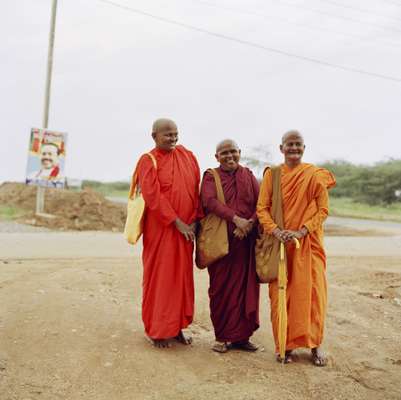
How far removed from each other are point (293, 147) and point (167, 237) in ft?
4.34

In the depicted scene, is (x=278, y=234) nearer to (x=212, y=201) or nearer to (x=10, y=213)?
(x=212, y=201)

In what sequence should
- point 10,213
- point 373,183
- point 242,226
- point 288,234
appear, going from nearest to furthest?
1. point 288,234
2. point 242,226
3. point 10,213
4. point 373,183

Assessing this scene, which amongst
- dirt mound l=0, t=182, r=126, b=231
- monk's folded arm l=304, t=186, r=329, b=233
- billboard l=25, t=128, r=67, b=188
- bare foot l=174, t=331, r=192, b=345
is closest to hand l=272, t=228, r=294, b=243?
monk's folded arm l=304, t=186, r=329, b=233

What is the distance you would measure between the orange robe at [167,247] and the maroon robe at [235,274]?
20cm

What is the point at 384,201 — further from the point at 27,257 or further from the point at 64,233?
the point at 27,257

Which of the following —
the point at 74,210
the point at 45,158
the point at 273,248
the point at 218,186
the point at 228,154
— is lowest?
the point at 74,210

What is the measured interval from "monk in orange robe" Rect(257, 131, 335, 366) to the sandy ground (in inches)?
11.9

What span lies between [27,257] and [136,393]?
20.6ft

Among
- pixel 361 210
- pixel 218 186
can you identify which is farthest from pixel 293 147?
pixel 361 210

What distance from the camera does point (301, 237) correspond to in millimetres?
4367

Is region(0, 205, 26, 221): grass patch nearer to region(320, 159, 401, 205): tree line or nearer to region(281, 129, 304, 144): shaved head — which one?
region(281, 129, 304, 144): shaved head

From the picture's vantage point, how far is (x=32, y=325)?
5117 mm

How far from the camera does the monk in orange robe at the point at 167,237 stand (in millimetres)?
4645

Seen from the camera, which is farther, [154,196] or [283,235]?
[154,196]
